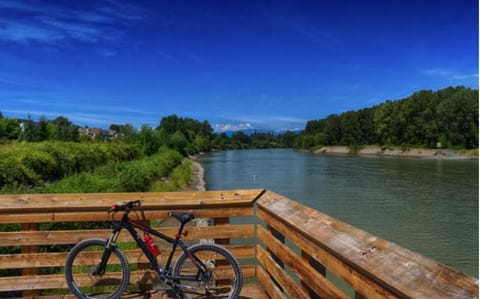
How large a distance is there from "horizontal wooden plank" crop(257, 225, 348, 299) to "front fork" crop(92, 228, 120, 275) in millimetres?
1374

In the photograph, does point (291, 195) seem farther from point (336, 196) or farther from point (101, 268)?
point (101, 268)

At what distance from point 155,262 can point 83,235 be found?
0.79 m

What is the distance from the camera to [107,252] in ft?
10.8

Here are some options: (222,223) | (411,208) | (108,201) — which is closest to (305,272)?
(222,223)

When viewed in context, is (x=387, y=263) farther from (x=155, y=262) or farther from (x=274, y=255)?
(x=155, y=262)

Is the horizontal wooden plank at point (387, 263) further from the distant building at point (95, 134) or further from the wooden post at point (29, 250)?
the distant building at point (95, 134)

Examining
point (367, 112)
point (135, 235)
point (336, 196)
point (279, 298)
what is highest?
point (367, 112)

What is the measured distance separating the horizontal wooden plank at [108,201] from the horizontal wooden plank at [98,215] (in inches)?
1.5

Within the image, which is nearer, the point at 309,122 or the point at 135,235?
the point at 135,235

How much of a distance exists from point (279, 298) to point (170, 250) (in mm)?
1094

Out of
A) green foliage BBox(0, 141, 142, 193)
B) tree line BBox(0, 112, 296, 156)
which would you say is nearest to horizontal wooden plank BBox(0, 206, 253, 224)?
green foliage BBox(0, 141, 142, 193)

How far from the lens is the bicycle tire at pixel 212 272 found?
125 inches

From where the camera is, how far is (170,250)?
342 cm

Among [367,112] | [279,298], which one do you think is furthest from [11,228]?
[367,112]
